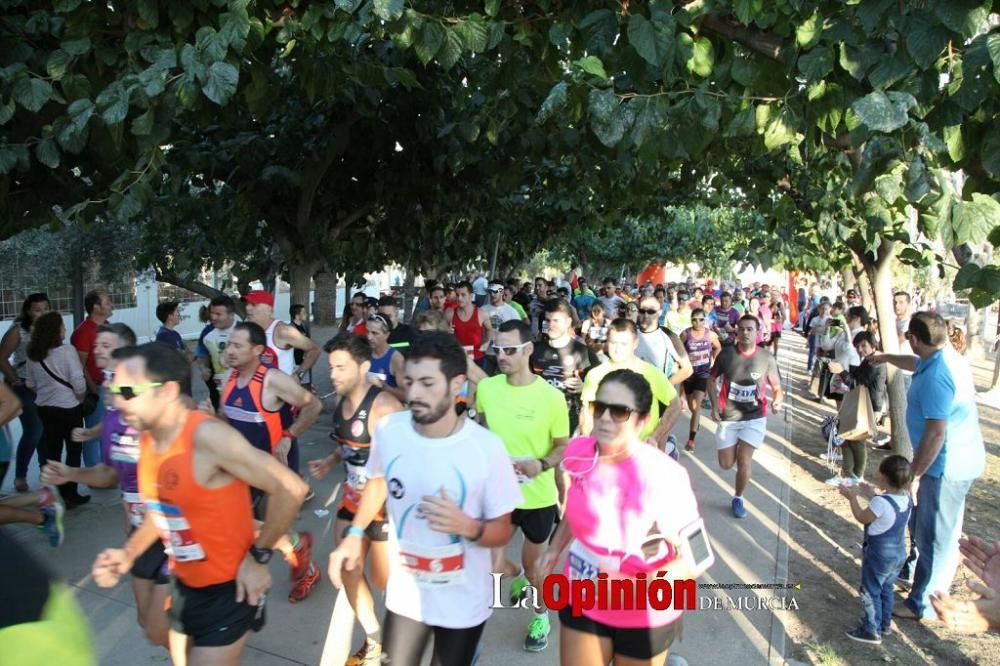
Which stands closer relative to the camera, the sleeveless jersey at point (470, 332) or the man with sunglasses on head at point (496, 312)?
the sleeveless jersey at point (470, 332)

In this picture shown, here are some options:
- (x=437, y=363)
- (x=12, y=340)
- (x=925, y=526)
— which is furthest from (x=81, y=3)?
(x=925, y=526)

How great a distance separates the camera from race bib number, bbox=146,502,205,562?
3021 millimetres

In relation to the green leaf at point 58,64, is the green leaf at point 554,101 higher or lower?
lower

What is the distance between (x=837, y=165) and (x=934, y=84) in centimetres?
490

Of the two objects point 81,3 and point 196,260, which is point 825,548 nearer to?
point 81,3

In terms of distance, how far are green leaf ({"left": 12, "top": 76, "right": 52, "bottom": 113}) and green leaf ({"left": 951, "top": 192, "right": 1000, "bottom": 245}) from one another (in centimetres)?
472

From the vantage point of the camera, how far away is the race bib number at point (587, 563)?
309 cm

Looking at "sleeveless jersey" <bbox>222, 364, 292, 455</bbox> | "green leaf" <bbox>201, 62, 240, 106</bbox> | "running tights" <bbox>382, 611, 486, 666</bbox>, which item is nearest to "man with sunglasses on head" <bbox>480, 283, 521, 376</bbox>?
"sleeveless jersey" <bbox>222, 364, 292, 455</bbox>

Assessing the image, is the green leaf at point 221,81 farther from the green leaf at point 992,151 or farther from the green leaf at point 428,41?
the green leaf at point 992,151

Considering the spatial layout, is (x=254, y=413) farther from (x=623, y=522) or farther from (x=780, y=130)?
(x=780, y=130)

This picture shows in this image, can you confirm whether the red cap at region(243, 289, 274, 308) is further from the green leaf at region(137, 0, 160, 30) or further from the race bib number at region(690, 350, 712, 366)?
the race bib number at region(690, 350, 712, 366)

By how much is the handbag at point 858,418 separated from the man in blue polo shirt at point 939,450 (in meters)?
2.44

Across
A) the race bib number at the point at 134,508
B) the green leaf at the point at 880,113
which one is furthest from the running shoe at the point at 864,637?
the race bib number at the point at 134,508

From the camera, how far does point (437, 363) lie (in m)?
3.12
